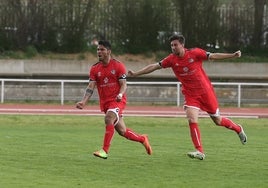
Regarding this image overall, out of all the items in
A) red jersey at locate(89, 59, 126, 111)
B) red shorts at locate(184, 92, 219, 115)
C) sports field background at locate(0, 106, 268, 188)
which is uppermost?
red jersey at locate(89, 59, 126, 111)

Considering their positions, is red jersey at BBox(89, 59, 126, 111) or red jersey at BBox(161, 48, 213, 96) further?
red jersey at BBox(161, 48, 213, 96)

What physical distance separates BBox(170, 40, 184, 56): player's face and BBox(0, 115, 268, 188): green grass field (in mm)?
1795

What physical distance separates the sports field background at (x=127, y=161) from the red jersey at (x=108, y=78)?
104 centimetres

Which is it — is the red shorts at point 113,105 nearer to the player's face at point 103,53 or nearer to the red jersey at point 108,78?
the red jersey at point 108,78

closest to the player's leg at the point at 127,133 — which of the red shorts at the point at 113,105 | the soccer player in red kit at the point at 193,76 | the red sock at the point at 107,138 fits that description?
the red shorts at the point at 113,105

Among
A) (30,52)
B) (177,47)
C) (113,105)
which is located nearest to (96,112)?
(30,52)

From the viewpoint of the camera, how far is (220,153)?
1403 cm

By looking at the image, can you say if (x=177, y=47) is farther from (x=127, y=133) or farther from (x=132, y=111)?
(x=132, y=111)

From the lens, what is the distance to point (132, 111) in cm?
2855

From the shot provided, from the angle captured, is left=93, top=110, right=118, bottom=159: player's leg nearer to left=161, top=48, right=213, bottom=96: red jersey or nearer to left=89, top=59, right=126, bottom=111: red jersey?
left=89, top=59, right=126, bottom=111: red jersey

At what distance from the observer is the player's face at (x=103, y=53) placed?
12.7 m

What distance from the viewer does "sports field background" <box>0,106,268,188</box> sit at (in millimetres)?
10219

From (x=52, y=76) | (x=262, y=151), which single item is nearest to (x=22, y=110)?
(x=52, y=76)

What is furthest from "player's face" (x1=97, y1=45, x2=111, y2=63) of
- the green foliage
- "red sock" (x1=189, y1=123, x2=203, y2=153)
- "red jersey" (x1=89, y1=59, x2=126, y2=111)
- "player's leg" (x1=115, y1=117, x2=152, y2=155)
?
the green foliage
